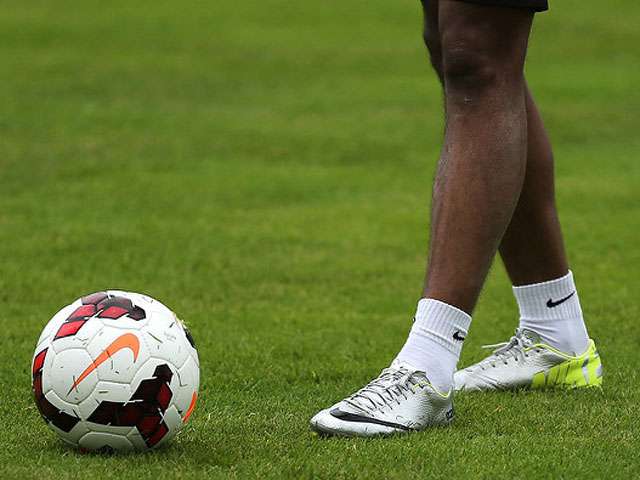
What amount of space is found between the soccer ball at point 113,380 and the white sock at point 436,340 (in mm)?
700

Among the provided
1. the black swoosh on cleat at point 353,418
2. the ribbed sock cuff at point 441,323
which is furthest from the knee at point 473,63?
the black swoosh on cleat at point 353,418

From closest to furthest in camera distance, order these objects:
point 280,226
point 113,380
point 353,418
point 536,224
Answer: point 113,380 → point 353,418 → point 536,224 → point 280,226

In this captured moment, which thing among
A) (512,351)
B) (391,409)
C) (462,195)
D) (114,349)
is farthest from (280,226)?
(114,349)

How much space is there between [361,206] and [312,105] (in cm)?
535

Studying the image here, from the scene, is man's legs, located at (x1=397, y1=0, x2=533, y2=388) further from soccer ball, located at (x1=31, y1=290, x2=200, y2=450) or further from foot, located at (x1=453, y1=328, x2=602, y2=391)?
soccer ball, located at (x1=31, y1=290, x2=200, y2=450)

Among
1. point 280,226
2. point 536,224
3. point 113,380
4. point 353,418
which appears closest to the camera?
point 113,380

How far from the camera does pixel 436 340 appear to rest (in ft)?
11.8

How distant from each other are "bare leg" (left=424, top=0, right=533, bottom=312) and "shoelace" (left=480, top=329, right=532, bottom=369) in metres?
0.59

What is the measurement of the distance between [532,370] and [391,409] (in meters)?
0.84

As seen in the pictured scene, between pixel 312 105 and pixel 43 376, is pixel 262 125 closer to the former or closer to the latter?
pixel 312 105

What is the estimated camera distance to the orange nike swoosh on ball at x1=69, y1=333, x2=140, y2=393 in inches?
127

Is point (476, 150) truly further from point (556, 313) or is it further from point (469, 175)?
point (556, 313)

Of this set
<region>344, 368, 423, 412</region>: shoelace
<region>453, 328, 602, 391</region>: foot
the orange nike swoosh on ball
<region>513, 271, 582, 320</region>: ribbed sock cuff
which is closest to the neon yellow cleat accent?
<region>453, 328, 602, 391</region>: foot

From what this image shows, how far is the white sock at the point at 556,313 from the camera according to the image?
4207mm
